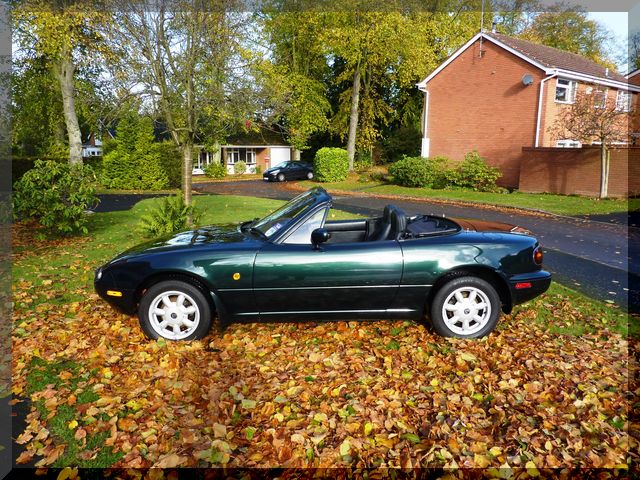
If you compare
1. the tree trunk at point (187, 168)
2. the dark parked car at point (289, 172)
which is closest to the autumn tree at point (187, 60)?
the tree trunk at point (187, 168)

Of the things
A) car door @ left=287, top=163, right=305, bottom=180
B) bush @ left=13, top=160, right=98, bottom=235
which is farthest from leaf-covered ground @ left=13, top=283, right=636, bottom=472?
car door @ left=287, top=163, right=305, bottom=180

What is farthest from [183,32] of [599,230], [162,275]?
[599,230]

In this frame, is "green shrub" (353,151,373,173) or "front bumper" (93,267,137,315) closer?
"front bumper" (93,267,137,315)

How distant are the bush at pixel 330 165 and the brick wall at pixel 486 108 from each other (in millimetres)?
5964

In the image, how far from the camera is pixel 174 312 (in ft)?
14.3

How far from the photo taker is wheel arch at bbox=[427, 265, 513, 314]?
4355mm

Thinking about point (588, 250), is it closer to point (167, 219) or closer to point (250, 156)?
point (167, 219)

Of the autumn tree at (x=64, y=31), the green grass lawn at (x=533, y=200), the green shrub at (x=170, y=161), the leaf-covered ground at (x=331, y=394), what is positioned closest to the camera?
the leaf-covered ground at (x=331, y=394)

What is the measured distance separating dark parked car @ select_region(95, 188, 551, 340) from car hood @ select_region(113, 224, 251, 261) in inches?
1.5

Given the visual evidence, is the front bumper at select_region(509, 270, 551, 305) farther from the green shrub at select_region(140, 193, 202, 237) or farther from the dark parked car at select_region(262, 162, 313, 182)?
the dark parked car at select_region(262, 162, 313, 182)

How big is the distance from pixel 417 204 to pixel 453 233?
1400 cm

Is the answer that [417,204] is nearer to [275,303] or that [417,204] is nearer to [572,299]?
[572,299]

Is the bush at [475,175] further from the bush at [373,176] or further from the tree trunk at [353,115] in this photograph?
the tree trunk at [353,115]

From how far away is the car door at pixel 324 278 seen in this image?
4.20m
